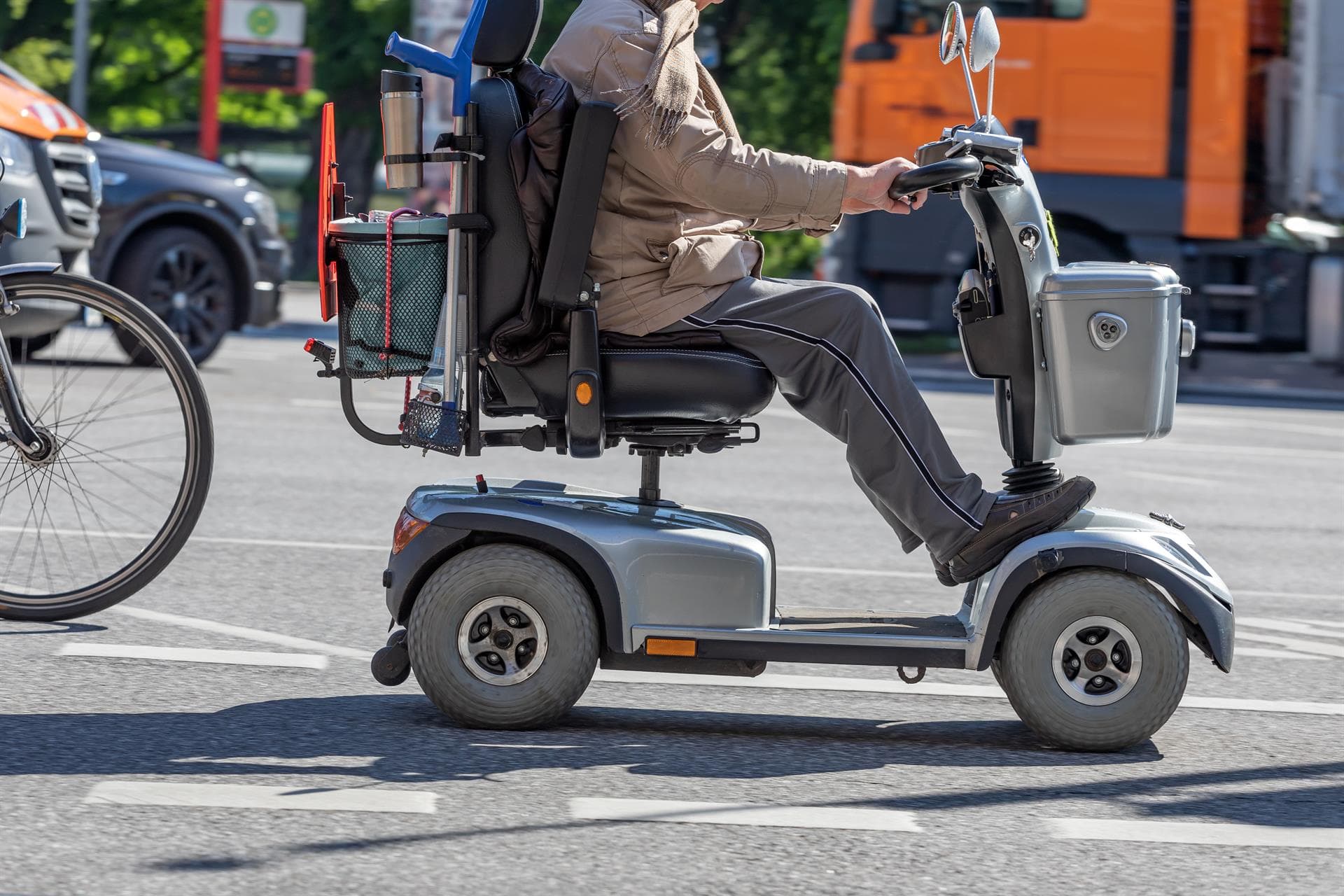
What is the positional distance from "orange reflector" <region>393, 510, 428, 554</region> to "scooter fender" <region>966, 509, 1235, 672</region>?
1.17 meters

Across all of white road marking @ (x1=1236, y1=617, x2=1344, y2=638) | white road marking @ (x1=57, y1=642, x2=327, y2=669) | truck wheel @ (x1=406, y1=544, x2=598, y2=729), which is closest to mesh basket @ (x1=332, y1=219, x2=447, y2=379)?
truck wheel @ (x1=406, y1=544, x2=598, y2=729)

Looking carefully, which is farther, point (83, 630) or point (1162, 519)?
point (83, 630)

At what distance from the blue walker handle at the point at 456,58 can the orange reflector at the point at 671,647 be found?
1.15 metres

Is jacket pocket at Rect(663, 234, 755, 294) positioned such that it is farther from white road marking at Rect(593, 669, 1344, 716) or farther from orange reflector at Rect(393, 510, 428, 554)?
white road marking at Rect(593, 669, 1344, 716)

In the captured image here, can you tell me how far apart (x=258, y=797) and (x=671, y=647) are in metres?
0.95

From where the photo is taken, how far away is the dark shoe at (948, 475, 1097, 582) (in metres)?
4.12

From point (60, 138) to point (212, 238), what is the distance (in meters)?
2.37

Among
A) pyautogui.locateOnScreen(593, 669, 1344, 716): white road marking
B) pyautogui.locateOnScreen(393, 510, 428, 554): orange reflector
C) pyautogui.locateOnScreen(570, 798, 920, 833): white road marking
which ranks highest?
pyautogui.locateOnScreen(393, 510, 428, 554): orange reflector

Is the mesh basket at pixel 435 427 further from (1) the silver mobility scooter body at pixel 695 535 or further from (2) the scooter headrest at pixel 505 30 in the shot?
(2) the scooter headrest at pixel 505 30

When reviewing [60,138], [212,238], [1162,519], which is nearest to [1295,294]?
[212,238]

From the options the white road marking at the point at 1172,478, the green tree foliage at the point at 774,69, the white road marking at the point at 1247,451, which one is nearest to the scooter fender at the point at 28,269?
the white road marking at the point at 1172,478

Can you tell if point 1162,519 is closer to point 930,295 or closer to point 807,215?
point 807,215

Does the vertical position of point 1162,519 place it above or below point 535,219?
below

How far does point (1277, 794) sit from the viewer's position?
12.7 feet
